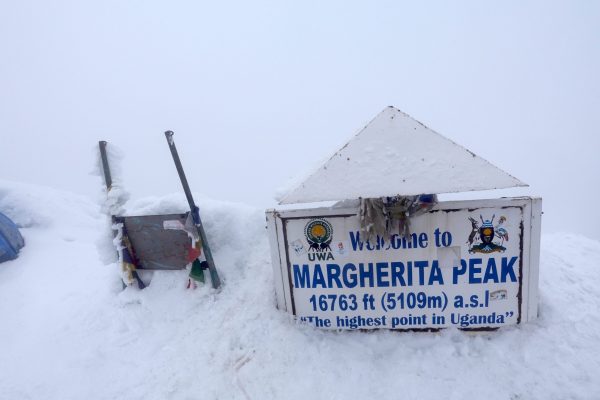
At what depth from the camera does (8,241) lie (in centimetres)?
607

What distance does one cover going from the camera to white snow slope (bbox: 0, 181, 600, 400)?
120 inches

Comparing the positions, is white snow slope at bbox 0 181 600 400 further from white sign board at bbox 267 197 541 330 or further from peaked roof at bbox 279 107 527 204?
peaked roof at bbox 279 107 527 204

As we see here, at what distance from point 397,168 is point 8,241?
6.63 meters

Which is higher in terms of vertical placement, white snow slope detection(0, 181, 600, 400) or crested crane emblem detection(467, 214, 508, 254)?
crested crane emblem detection(467, 214, 508, 254)

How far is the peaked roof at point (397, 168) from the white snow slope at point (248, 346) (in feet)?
5.00

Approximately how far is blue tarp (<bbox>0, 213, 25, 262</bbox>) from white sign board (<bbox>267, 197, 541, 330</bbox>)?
519 centimetres

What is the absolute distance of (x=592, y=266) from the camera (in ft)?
14.6

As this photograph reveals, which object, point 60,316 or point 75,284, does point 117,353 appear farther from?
point 75,284

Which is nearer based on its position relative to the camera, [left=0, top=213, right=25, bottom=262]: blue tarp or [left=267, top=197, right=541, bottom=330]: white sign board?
[left=267, top=197, right=541, bottom=330]: white sign board

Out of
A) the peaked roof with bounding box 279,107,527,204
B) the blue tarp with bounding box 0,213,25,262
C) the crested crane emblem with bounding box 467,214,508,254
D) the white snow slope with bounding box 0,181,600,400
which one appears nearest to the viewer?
the peaked roof with bounding box 279,107,527,204

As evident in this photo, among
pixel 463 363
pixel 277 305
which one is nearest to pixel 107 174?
pixel 277 305

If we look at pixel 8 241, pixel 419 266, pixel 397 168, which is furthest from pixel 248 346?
pixel 8 241

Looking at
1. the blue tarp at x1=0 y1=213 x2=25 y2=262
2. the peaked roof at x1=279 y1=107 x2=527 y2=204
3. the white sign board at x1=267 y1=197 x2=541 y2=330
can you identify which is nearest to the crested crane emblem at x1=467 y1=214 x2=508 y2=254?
the white sign board at x1=267 y1=197 x2=541 y2=330

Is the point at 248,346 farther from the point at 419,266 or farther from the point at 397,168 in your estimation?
the point at 397,168
